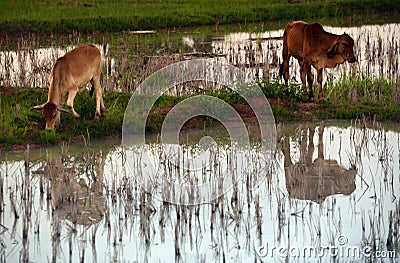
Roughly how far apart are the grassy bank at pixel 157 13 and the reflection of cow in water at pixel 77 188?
9875 mm

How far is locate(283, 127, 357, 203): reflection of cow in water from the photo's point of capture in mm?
7459

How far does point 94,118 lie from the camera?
32.4 ft

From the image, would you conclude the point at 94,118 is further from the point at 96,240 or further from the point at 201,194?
the point at 96,240

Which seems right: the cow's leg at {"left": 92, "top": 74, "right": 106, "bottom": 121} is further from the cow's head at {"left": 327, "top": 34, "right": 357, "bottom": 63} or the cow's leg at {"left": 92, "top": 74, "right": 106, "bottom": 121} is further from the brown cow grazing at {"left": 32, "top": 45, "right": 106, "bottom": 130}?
the cow's head at {"left": 327, "top": 34, "right": 357, "bottom": 63}

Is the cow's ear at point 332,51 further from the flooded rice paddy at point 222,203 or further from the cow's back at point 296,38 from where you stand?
the flooded rice paddy at point 222,203

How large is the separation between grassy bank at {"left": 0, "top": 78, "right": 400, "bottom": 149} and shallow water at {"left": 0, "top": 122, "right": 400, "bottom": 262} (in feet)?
1.24

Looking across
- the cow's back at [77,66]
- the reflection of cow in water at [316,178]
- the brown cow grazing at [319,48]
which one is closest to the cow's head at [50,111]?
the cow's back at [77,66]

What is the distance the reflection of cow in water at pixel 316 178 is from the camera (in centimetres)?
746

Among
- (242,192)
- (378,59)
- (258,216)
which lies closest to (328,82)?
(378,59)

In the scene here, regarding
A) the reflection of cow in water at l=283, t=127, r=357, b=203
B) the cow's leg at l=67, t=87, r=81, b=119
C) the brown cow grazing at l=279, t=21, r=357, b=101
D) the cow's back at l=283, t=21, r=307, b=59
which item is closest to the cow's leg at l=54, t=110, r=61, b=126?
the cow's leg at l=67, t=87, r=81, b=119

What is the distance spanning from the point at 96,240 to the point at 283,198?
169 cm

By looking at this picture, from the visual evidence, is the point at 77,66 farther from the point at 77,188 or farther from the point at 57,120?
the point at 77,188

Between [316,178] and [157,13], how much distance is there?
12.9 meters

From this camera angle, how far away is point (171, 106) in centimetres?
1059
